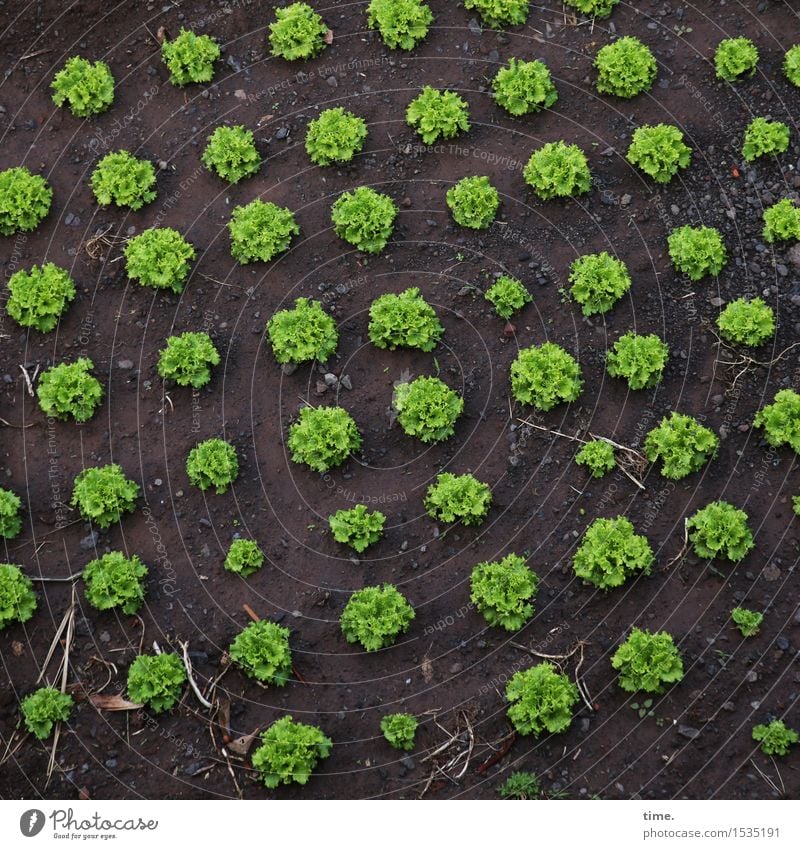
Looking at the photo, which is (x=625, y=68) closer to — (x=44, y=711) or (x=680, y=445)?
(x=680, y=445)

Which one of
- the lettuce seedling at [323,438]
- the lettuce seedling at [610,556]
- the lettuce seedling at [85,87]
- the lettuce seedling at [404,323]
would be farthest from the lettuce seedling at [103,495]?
the lettuce seedling at [610,556]

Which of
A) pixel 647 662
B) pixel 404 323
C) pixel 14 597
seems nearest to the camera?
pixel 647 662

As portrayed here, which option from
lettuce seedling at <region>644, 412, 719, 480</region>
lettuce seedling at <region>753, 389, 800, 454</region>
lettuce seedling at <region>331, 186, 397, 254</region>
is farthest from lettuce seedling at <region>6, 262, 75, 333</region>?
lettuce seedling at <region>753, 389, 800, 454</region>

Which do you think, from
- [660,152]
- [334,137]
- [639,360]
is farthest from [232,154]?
[639,360]

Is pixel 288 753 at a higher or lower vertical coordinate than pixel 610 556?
lower

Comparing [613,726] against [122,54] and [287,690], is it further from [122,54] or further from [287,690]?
[122,54]

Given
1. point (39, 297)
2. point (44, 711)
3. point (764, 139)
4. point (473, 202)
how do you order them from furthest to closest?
point (764, 139)
point (473, 202)
point (39, 297)
point (44, 711)
